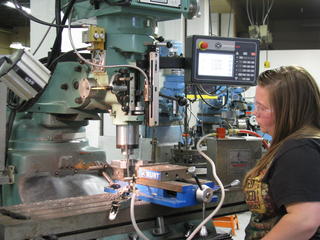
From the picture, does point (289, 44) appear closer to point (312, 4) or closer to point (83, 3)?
point (312, 4)

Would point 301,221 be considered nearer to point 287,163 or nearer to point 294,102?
A: point 287,163

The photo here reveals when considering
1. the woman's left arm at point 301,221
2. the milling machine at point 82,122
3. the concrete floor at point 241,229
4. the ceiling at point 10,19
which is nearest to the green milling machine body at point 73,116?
the milling machine at point 82,122

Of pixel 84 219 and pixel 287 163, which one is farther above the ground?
pixel 287 163

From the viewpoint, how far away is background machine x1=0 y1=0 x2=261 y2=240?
1389 mm

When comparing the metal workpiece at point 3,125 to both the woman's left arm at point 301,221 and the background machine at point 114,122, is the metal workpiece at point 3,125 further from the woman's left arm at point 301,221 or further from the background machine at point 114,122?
the woman's left arm at point 301,221

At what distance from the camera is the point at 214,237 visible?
5.13 feet

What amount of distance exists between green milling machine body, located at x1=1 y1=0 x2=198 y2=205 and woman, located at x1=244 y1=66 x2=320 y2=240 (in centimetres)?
51

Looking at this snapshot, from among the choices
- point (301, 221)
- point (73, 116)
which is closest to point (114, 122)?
point (73, 116)

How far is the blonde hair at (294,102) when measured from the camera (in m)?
1.20

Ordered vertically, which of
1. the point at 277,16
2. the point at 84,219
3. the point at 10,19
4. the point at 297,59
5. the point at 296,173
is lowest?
the point at 84,219

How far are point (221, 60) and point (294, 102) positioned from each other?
652 millimetres

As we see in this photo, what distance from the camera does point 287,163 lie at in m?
1.12

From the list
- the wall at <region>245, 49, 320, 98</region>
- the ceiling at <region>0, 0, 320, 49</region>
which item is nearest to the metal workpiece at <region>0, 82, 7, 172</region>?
the ceiling at <region>0, 0, 320, 49</region>

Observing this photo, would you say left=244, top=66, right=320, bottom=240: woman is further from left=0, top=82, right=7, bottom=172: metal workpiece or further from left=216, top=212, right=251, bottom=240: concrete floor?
left=216, top=212, right=251, bottom=240: concrete floor
